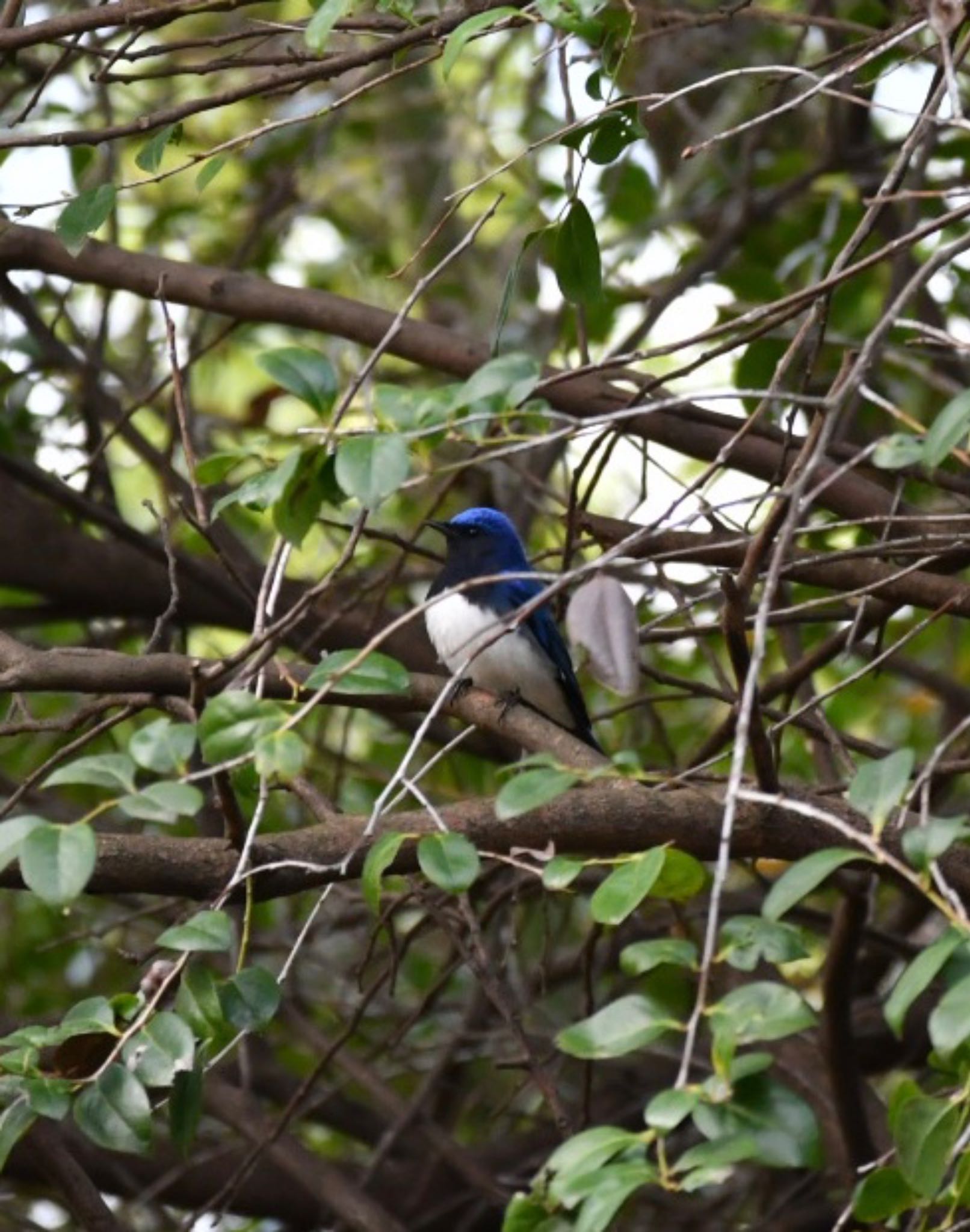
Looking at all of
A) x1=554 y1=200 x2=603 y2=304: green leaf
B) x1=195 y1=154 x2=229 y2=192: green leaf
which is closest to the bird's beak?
x1=195 y1=154 x2=229 y2=192: green leaf

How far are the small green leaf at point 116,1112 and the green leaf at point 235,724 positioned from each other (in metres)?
0.46

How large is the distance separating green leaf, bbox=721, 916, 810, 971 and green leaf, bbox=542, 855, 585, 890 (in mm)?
191

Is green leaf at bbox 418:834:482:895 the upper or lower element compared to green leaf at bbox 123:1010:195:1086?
upper

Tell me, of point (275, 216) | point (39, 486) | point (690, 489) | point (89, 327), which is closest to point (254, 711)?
point (690, 489)

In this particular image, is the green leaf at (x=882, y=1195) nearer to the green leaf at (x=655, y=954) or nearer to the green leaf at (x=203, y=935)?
the green leaf at (x=655, y=954)

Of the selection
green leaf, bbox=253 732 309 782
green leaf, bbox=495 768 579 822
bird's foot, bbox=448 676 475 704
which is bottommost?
green leaf, bbox=495 768 579 822

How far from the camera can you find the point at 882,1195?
2227 millimetres

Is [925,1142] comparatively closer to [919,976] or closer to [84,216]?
[919,976]

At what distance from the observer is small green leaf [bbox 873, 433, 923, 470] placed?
2.20 meters

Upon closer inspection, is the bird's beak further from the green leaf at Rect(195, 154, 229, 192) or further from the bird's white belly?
the green leaf at Rect(195, 154, 229, 192)

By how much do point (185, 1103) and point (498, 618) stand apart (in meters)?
2.38

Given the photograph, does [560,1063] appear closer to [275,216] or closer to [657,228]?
[657,228]

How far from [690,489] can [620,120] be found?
81 cm

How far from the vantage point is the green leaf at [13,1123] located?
8.03 ft
